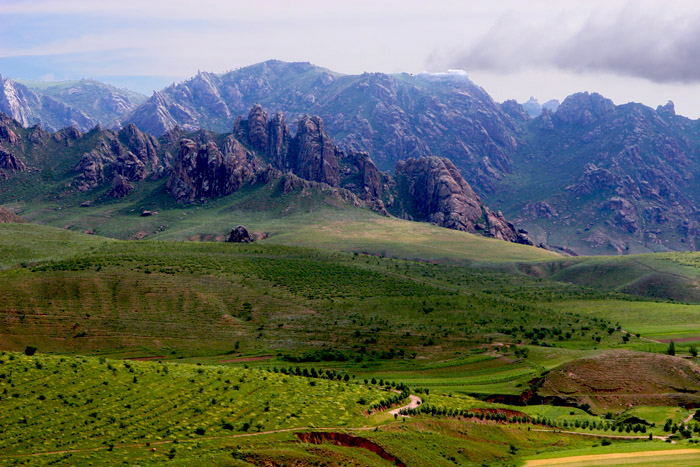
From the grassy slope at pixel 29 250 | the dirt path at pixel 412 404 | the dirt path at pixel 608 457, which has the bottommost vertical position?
the dirt path at pixel 412 404

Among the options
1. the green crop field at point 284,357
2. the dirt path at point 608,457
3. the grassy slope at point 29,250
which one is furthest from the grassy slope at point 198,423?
the grassy slope at point 29,250

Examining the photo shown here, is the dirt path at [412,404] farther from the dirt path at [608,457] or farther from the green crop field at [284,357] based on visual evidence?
the dirt path at [608,457]

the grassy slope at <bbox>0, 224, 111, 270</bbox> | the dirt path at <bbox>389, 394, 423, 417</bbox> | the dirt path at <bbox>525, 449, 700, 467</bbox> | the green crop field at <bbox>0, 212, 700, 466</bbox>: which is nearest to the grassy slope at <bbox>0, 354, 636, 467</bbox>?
the green crop field at <bbox>0, 212, 700, 466</bbox>

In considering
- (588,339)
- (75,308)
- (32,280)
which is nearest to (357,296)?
(588,339)

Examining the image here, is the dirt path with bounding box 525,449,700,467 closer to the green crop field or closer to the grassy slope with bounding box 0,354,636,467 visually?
the green crop field

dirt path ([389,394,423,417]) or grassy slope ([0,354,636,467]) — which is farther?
dirt path ([389,394,423,417])

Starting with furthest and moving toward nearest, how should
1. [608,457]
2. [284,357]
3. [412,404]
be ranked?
[284,357] → [412,404] → [608,457]

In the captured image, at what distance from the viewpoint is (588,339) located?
13438 cm

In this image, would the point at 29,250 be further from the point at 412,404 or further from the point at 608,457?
the point at 608,457

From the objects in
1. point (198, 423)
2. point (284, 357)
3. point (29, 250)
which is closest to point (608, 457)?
point (198, 423)

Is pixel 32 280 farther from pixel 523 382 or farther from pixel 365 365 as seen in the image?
pixel 523 382

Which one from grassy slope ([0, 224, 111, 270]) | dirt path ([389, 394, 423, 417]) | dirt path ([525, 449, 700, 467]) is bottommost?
dirt path ([389, 394, 423, 417])

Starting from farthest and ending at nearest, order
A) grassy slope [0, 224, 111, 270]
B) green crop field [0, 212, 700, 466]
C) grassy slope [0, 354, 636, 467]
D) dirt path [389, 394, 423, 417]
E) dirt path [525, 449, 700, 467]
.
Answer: grassy slope [0, 224, 111, 270]
dirt path [389, 394, 423, 417]
dirt path [525, 449, 700, 467]
green crop field [0, 212, 700, 466]
grassy slope [0, 354, 636, 467]

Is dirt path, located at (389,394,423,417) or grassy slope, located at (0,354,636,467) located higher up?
grassy slope, located at (0,354,636,467)
